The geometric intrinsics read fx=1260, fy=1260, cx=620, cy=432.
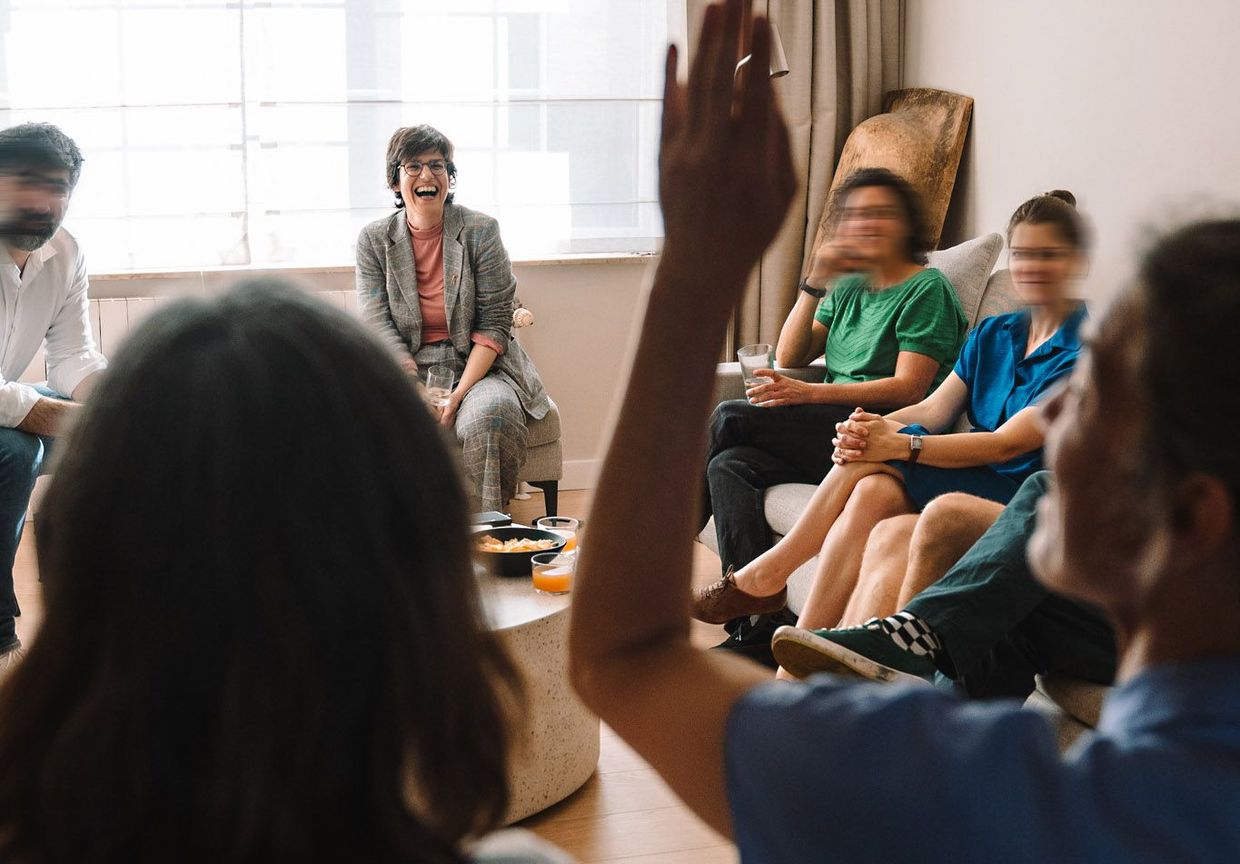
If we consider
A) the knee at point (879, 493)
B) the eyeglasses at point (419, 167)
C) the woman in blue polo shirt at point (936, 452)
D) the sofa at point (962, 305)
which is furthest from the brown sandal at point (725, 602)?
the eyeglasses at point (419, 167)

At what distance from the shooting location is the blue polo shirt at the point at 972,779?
1.50 feet

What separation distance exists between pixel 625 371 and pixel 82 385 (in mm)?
3400

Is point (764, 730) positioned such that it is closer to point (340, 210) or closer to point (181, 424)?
point (181, 424)

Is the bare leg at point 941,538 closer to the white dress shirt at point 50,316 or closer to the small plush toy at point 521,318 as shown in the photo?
the white dress shirt at point 50,316

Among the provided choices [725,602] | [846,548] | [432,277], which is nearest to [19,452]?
[432,277]

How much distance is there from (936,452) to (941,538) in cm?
41

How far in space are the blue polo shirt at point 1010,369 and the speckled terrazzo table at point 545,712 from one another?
110cm

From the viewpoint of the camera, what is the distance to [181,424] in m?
0.47

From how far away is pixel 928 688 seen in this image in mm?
508

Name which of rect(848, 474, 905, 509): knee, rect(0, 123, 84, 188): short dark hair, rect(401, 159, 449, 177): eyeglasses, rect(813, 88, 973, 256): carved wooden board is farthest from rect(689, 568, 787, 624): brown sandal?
rect(0, 123, 84, 188): short dark hair

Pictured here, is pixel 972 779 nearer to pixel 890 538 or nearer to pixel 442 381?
pixel 890 538

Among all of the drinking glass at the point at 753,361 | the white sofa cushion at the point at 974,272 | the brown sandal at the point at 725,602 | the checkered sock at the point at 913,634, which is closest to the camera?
the checkered sock at the point at 913,634

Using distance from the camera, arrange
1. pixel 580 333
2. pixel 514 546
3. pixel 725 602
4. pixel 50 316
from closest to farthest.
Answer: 1. pixel 514 546
2. pixel 725 602
3. pixel 50 316
4. pixel 580 333

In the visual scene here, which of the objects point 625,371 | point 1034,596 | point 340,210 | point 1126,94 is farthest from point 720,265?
point 340,210
